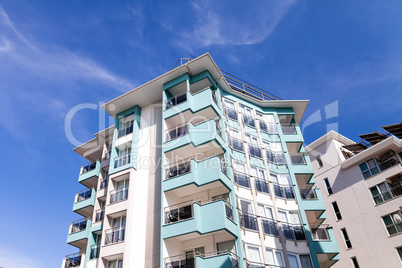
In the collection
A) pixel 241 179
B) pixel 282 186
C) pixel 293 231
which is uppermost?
pixel 282 186

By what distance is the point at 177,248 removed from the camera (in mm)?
18953

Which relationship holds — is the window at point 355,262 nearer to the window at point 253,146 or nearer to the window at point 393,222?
the window at point 393,222

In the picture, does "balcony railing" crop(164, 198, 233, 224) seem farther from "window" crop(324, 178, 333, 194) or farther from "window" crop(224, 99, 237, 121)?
"window" crop(324, 178, 333, 194)

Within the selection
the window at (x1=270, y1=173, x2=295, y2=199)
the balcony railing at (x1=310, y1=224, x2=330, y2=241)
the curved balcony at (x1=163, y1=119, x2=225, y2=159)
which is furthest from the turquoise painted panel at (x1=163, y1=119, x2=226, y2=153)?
the balcony railing at (x1=310, y1=224, x2=330, y2=241)

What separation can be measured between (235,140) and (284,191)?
5502 mm

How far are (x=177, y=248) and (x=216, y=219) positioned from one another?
346 cm

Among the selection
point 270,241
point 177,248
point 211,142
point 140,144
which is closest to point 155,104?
point 140,144

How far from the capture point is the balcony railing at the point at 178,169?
68.1 ft

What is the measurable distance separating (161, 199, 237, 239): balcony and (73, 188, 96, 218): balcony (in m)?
12.7

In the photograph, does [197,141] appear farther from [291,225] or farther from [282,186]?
[291,225]

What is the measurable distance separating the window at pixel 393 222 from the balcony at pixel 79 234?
27803 millimetres

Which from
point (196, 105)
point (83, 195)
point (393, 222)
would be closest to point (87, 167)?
point (83, 195)

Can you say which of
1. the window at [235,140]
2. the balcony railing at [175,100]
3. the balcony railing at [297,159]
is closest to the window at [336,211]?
the balcony railing at [297,159]

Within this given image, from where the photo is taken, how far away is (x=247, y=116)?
89.8ft
